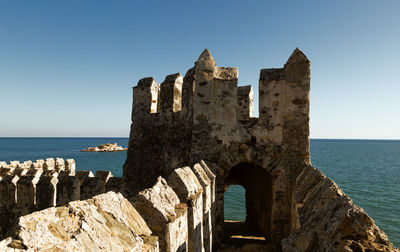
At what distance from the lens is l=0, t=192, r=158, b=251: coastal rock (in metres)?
1.61

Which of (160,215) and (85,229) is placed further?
(160,215)

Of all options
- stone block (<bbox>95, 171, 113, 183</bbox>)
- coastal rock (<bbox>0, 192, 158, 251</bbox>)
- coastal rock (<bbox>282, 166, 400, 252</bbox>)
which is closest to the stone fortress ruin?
stone block (<bbox>95, 171, 113, 183</bbox>)

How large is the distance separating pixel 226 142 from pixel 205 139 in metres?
0.70

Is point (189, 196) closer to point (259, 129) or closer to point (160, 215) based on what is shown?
point (160, 215)

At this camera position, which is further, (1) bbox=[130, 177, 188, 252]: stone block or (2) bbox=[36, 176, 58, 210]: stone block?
(2) bbox=[36, 176, 58, 210]: stone block

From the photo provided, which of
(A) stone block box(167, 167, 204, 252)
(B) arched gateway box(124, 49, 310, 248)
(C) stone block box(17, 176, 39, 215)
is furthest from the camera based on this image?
(C) stone block box(17, 176, 39, 215)

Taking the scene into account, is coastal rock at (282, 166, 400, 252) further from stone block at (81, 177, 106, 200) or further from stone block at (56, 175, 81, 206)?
stone block at (56, 175, 81, 206)

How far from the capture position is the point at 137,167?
1055cm

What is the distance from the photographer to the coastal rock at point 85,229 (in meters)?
1.61

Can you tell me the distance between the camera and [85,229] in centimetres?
196

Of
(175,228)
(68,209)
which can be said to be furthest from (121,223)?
(175,228)

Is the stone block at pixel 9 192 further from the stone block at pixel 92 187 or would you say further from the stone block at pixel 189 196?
the stone block at pixel 189 196

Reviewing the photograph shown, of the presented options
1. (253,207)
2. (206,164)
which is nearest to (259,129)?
(206,164)

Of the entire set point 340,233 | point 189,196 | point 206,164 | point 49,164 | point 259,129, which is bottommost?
point 49,164
